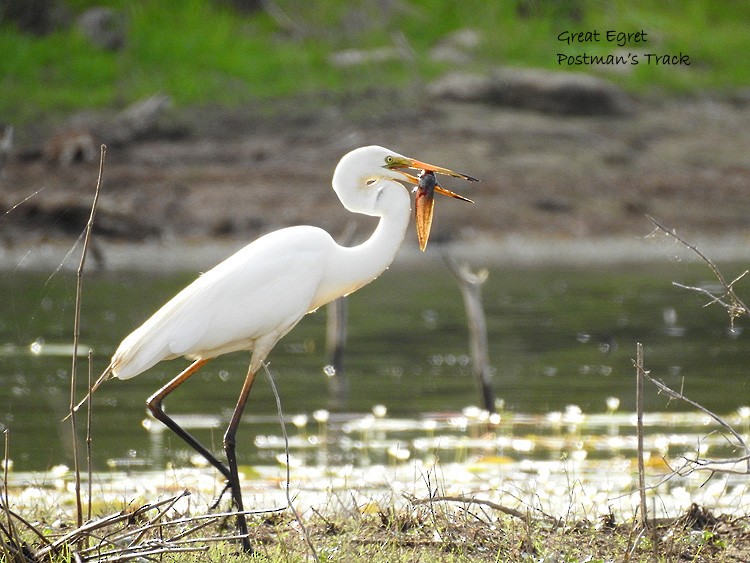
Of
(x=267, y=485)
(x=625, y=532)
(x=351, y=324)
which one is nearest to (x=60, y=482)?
(x=267, y=485)

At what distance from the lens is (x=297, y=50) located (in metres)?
27.8

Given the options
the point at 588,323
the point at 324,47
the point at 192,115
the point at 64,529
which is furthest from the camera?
the point at 324,47

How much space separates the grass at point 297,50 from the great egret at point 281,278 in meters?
19.5

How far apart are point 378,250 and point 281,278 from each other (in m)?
0.40

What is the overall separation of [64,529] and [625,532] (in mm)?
2025

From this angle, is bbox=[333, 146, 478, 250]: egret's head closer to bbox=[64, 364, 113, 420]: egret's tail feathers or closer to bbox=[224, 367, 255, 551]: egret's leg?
bbox=[224, 367, 255, 551]: egret's leg

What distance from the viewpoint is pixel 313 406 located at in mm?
10695

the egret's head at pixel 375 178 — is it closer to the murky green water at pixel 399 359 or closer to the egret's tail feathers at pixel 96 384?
the egret's tail feathers at pixel 96 384

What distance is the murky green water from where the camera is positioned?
984 cm

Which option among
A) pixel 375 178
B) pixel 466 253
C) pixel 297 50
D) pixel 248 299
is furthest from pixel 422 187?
pixel 297 50

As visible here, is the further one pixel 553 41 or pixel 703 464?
pixel 553 41

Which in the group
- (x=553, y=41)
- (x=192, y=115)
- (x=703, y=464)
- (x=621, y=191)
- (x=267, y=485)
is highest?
(x=553, y=41)

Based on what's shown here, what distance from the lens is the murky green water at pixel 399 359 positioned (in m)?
9.84

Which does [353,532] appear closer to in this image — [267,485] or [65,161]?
[267,485]
